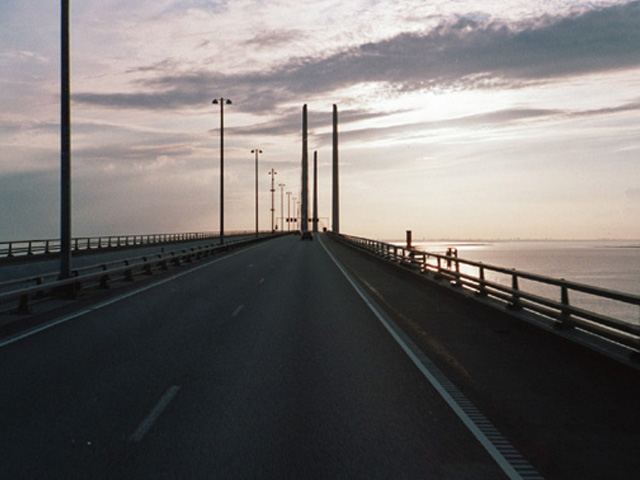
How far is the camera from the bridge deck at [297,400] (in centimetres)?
579

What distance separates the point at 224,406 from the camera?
25.0 ft

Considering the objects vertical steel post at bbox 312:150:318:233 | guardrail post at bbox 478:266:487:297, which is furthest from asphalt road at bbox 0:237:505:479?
vertical steel post at bbox 312:150:318:233

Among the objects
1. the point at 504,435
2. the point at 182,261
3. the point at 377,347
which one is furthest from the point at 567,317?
the point at 182,261

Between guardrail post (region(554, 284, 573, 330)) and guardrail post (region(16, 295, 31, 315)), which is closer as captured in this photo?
guardrail post (region(554, 284, 573, 330))

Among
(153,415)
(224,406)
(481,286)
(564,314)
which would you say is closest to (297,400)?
(224,406)

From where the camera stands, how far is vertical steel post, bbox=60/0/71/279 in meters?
18.9

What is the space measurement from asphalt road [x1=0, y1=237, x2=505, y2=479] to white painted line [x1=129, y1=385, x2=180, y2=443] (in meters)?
0.02

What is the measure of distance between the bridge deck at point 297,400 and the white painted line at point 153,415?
0.08ft

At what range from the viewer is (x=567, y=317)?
11.6m

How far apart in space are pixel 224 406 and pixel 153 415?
0.82 metres

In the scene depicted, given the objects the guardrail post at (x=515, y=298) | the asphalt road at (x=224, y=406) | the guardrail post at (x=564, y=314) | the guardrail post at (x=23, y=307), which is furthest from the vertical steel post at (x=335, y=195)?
the guardrail post at (x=564, y=314)

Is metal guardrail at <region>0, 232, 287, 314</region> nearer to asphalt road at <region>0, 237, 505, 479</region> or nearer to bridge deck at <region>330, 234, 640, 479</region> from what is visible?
asphalt road at <region>0, 237, 505, 479</region>

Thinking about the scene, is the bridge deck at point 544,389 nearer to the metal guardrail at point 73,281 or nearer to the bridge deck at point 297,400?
the bridge deck at point 297,400

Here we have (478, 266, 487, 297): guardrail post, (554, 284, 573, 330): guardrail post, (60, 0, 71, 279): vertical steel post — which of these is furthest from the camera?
(60, 0, 71, 279): vertical steel post
